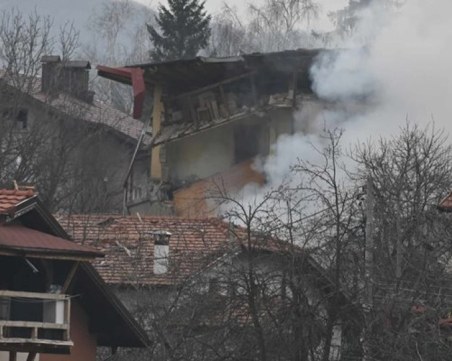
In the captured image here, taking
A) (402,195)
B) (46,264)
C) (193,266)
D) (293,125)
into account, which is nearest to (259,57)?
(293,125)

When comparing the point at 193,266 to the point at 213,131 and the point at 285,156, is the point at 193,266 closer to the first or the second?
the point at 285,156

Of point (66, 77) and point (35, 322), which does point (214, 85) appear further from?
point (35, 322)

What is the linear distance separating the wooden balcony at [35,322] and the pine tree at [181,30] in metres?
47.8

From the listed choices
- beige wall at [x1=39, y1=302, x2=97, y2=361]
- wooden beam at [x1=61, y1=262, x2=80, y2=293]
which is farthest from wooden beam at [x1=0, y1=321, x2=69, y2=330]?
beige wall at [x1=39, y1=302, x2=97, y2=361]

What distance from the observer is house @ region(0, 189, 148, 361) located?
2323 centimetres

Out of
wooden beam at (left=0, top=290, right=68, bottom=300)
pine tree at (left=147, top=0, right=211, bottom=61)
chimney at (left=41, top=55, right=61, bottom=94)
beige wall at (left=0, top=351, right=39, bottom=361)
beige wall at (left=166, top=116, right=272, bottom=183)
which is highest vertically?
pine tree at (left=147, top=0, right=211, bottom=61)

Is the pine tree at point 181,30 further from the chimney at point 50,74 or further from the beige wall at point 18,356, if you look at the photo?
the beige wall at point 18,356

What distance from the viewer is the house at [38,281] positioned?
23234mm

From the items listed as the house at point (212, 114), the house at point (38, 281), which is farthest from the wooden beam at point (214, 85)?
the house at point (38, 281)

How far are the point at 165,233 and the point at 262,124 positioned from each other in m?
13.9

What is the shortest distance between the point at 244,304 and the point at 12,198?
663 cm

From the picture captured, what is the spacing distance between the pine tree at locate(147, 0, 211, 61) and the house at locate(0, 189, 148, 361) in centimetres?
4628

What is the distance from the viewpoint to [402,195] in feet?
124

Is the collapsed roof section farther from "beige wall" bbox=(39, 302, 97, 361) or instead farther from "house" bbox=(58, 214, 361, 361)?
"beige wall" bbox=(39, 302, 97, 361)
